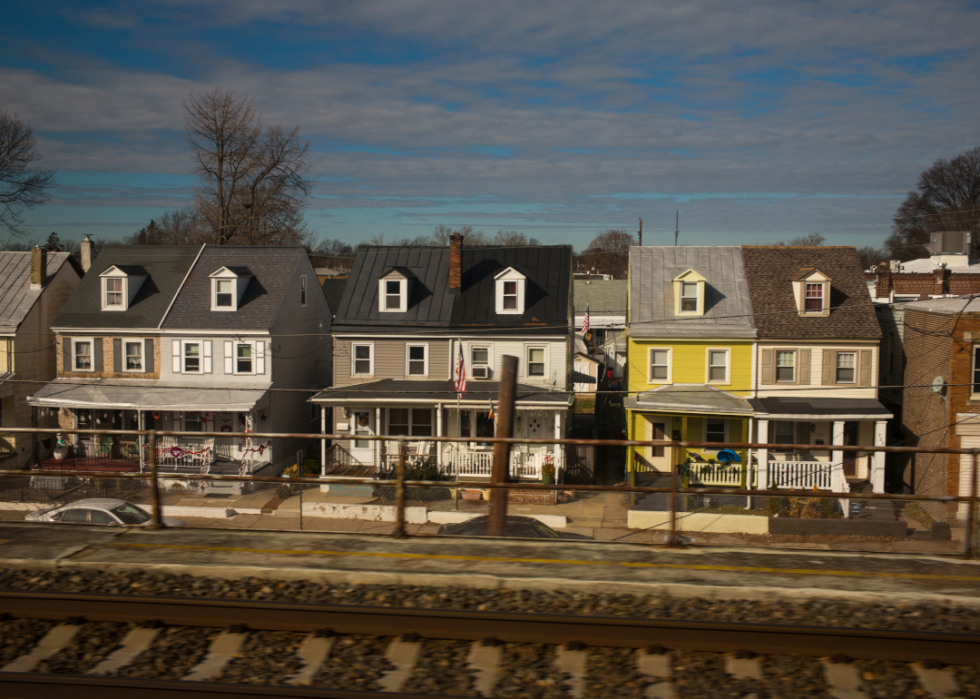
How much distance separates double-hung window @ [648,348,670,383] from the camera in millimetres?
26938

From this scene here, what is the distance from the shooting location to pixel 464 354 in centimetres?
2788

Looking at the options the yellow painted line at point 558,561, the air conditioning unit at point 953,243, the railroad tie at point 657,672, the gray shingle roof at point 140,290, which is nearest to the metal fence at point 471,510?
the yellow painted line at point 558,561

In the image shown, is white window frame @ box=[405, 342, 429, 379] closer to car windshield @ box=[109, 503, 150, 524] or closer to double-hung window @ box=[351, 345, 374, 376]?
double-hung window @ box=[351, 345, 374, 376]

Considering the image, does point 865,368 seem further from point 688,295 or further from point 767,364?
point 688,295

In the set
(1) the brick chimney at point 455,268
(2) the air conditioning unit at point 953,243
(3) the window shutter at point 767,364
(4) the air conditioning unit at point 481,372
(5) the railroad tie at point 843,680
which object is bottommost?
(5) the railroad tie at point 843,680

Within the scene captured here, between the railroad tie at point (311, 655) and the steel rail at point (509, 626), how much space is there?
119 millimetres

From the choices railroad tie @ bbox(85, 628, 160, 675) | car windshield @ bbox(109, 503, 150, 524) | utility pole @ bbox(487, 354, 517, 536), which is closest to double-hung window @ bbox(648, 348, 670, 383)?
utility pole @ bbox(487, 354, 517, 536)

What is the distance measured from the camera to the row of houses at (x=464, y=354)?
25438mm

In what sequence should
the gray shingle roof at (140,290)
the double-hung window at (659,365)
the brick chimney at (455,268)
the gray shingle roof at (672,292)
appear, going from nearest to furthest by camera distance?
the gray shingle roof at (672,292)
the double-hung window at (659,365)
the brick chimney at (455,268)
the gray shingle roof at (140,290)

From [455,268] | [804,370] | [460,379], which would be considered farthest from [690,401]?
[455,268]

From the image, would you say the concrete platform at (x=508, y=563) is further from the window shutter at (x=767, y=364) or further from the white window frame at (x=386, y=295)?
the white window frame at (x=386, y=295)

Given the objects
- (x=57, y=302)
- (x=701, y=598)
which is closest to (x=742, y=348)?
(x=701, y=598)

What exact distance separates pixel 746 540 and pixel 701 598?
2.17 metres

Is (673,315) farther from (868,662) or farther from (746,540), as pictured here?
(868,662)
